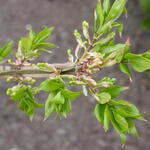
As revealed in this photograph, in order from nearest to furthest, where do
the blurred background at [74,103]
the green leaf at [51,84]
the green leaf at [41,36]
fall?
the green leaf at [51,84]
the green leaf at [41,36]
the blurred background at [74,103]

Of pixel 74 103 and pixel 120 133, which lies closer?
pixel 120 133

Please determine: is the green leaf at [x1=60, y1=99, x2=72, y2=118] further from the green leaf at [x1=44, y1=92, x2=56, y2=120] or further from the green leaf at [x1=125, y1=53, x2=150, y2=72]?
the green leaf at [x1=125, y1=53, x2=150, y2=72]

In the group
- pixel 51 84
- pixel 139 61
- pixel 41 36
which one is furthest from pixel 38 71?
pixel 139 61

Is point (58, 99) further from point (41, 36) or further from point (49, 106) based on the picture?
point (41, 36)

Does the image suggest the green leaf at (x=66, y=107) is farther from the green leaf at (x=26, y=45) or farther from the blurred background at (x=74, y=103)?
the blurred background at (x=74, y=103)

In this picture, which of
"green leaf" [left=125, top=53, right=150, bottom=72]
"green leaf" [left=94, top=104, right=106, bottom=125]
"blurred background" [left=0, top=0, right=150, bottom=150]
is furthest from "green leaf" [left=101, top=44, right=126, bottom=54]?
"blurred background" [left=0, top=0, right=150, bottom=150]

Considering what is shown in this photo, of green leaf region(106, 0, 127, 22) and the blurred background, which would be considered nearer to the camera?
green leaf region(106, 0, 127, 22)

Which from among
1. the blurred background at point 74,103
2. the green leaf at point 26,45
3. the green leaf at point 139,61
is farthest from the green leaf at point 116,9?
the blurred background at point 74,103
